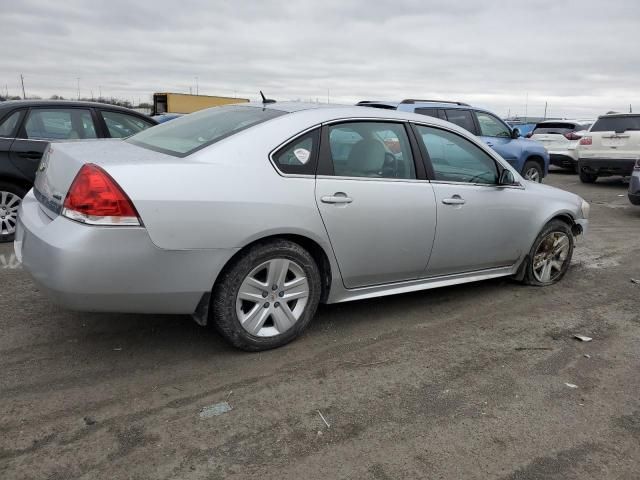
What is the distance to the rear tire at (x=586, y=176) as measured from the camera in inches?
508

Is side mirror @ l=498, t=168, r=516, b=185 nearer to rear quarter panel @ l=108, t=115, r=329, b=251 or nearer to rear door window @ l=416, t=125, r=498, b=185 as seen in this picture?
rear door window @ l=416, t=125, r=498, b=185

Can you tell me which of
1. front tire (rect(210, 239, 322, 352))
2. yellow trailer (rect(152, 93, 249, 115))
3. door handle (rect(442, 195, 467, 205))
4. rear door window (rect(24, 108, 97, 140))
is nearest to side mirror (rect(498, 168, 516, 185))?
door handle (rect(442, 195, 467, 205))

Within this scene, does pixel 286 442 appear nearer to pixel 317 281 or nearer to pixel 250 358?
pixel 250 358

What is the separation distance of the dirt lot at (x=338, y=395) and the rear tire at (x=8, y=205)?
→ 5.72 ft

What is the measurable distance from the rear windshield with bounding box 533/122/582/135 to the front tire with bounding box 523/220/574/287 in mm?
12614

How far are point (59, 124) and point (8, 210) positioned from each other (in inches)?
42.3

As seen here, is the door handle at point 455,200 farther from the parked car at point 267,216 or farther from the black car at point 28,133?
the black car at point 28,133

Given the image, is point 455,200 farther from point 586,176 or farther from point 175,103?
point 175,103

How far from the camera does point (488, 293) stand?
491cm

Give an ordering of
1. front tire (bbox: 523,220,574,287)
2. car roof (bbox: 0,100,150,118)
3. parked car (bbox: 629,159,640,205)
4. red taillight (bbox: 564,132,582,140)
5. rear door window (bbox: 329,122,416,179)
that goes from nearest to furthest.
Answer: rear door window (bbox: 329,122,416,179) < front tire (bbox: 523,220,574,287) < car roof (bbox: 0,100,150,118) < parked car (bbox: 629,159,640,205) < red taillight (bbox: 564,132,582,140)

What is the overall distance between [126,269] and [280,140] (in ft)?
3.93

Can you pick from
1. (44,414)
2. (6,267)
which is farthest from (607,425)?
(6,267)

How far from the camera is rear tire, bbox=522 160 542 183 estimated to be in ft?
36.0

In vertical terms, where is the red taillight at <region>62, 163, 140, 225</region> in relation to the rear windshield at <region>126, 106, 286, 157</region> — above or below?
below
